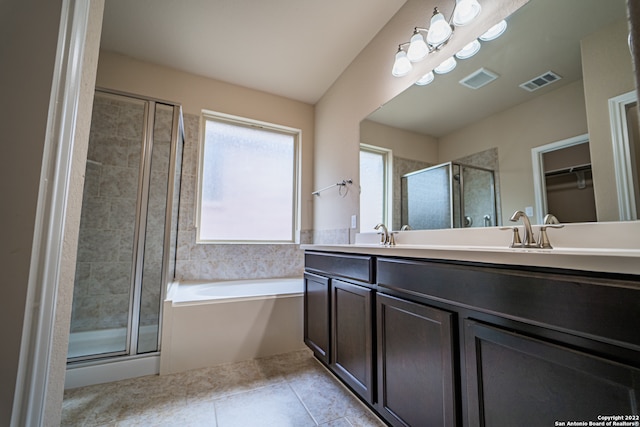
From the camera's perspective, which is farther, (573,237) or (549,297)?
(573,237)

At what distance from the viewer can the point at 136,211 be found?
1907 mm

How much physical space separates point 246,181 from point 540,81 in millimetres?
2483

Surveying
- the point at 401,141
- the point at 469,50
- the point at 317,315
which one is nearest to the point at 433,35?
the point at 469,50

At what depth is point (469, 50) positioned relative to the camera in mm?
1395

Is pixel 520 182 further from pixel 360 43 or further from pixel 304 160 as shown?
pixel 304 160

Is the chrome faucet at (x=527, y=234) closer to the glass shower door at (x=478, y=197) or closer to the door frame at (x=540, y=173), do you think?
the door frame at (x=540, y=173)

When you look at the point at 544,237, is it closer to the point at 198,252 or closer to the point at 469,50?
the point at 469,50

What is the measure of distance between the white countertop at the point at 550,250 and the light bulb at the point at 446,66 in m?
0.93

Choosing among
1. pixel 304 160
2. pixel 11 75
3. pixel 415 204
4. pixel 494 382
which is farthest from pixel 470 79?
pixel 304 160

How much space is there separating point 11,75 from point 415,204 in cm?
172

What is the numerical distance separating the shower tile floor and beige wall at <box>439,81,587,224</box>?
4.12ft

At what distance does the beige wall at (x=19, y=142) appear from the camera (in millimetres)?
418

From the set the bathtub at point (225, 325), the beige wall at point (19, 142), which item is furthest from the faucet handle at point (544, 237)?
the bathtub at point (225, 325)

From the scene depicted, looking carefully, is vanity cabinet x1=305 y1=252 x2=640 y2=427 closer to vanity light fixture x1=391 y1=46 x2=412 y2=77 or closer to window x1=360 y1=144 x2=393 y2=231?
window x1=360 y1=144 x2=393 y2=231
